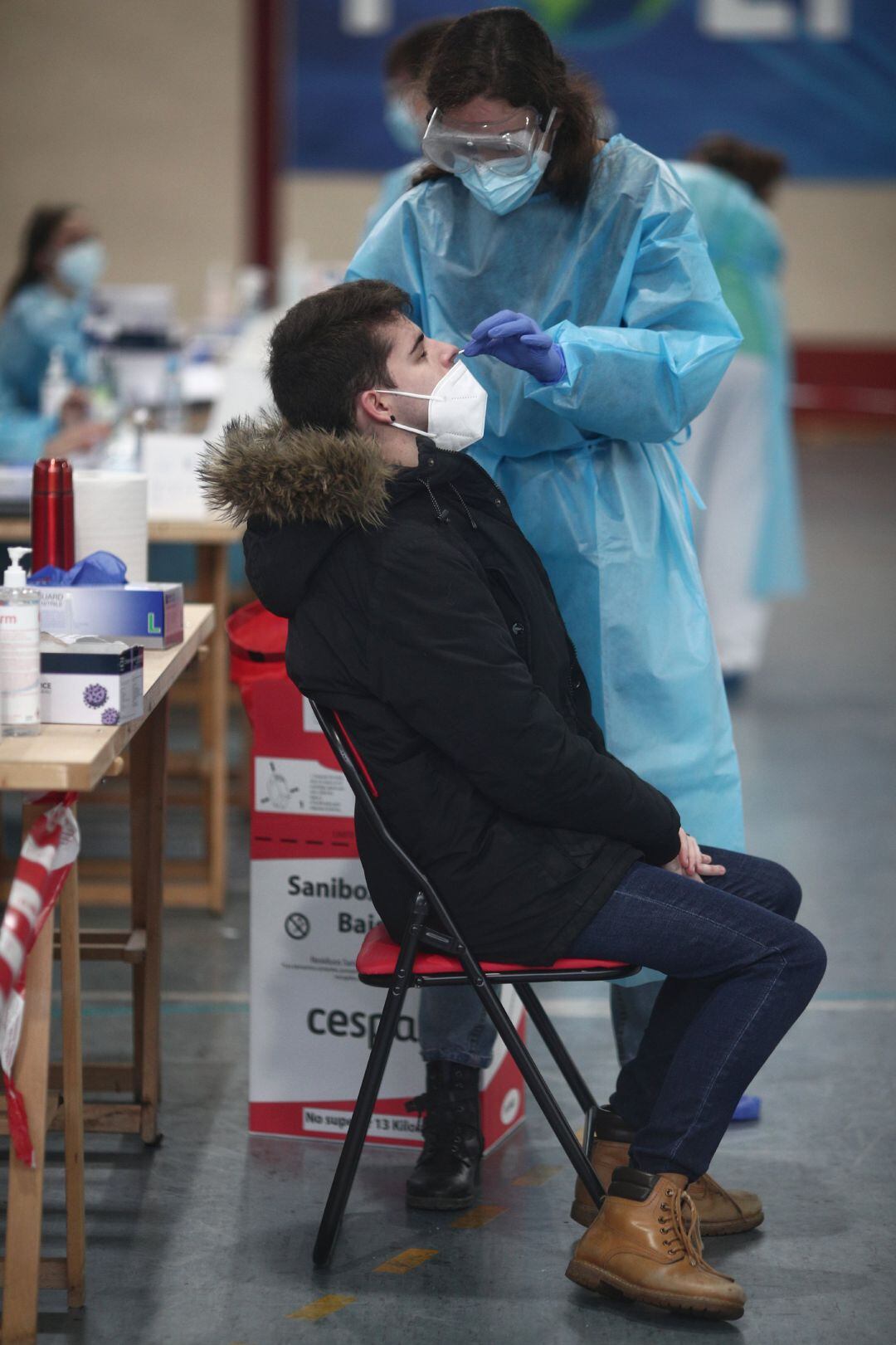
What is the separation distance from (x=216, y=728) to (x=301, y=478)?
65.1 inches

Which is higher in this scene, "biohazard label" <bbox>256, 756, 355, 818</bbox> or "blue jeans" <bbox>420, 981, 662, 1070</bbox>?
"biohazard label" <bbox>256, 756, 355, 818</bbox>

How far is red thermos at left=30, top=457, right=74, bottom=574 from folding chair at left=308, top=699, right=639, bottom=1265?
0.54 m

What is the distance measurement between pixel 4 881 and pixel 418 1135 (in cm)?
130

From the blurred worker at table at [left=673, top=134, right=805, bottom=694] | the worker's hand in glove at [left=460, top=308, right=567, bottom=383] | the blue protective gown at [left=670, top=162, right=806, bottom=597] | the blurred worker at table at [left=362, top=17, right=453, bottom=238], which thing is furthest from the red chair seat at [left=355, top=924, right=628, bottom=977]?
the blurred worker at table at [left=673, top=134, right=805, bottom=694]

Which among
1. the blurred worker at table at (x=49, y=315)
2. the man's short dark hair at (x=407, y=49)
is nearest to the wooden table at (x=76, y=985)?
the man's short dark hair at (x=407, y=49)

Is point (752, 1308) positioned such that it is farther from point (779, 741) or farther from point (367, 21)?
point (367, 21)

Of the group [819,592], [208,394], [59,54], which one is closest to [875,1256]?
[208,394]

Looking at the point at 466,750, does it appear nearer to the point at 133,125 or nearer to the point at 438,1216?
the point at 438,1216

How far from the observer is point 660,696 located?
2270 mm

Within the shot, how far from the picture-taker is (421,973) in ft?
Answer: 6.65

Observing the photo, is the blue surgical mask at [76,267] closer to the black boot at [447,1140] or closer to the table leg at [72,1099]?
the black boot at [447,1140]

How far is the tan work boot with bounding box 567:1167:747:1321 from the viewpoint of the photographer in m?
1.97

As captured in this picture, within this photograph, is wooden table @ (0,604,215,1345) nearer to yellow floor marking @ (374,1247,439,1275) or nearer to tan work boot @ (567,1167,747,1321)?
yellow floor marking @ (374,1247,439,1275)

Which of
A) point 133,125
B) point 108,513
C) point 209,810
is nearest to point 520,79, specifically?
point 108,513
